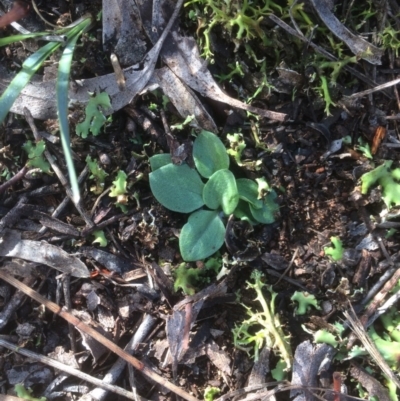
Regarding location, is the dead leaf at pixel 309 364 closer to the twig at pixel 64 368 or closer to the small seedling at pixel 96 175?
the twig at pixel 64 368

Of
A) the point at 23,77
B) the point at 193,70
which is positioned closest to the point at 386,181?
the point at 193,70

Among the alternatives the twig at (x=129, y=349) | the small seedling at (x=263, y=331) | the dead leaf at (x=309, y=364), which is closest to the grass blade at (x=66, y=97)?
the twig at (x=129, y=349)

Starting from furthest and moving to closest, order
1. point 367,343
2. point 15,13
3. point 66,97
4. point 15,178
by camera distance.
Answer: point 15,178 < point 367,343 < point 15,13 < point 66,97

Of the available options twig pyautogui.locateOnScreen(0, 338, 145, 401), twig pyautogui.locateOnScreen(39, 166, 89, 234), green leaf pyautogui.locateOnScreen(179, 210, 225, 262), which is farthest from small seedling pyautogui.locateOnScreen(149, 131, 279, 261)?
twig pyautogui.locateOnScreen(0, 338, 145, 401)

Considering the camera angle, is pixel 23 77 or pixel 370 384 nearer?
pixel 23 77

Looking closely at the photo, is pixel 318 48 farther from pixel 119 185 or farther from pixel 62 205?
pixel 62 205

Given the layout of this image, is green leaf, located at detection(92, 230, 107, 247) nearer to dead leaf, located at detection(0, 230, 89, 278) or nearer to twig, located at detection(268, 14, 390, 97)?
dead leaf, located at detection(0, 230, 89, 278)
